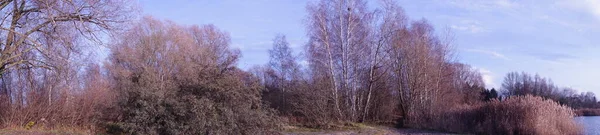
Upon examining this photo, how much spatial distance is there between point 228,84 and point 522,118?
12904 mm

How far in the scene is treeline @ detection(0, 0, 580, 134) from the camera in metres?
15.1

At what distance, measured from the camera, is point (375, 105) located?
112ft

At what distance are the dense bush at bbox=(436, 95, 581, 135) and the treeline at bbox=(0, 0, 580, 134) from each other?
5cm

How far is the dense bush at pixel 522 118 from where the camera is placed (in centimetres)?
2159

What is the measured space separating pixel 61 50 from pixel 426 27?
21.7 meters

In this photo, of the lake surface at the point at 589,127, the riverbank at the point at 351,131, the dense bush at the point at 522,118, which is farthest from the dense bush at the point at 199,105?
the lake surface at the point at 589,127

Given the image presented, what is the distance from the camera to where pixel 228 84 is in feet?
49.6

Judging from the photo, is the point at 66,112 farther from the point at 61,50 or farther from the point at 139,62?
the point at 139,62

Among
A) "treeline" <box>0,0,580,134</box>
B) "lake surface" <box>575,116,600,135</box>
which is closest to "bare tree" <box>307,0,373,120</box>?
"treeline" <box>0,0,580,134</box>

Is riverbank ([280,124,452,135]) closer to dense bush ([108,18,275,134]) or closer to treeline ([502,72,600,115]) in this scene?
dense bush ([108,18,275,134])

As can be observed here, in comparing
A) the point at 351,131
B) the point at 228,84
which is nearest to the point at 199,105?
the point at 228,84

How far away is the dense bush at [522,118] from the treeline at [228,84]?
47 mm

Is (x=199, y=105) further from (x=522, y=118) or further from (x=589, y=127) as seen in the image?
(x=589, y=127)

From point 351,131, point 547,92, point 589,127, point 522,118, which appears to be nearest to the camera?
point 522,118
